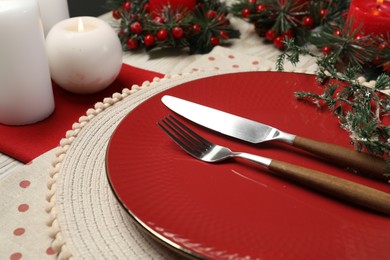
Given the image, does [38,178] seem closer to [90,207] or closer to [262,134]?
[90,207]

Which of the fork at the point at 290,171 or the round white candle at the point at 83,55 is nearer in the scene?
the fork at the point at 290,171

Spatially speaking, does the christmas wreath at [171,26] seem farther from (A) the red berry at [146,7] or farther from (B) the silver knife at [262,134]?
(B) the silver knife at [262,134]

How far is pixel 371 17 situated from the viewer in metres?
0.84

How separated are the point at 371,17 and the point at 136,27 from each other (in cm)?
45

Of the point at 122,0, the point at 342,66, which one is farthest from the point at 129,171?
the point at 122,0

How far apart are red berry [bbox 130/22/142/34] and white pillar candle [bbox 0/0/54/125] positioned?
286 millimetres

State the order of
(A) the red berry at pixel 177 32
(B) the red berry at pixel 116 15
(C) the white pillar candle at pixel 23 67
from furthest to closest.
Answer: (B) the red berry at pixel 116 15 → (A) the red berry at pixel 177 32 → (C) the white pillar candle at pixel 23 67

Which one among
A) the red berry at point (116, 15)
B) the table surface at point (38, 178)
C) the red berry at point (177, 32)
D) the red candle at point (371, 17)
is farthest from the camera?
the red berry at point (116, 15)

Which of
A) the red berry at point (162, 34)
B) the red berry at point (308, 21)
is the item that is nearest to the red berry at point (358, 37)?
the red berry at point (308, 21)

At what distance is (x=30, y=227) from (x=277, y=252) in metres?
0.30

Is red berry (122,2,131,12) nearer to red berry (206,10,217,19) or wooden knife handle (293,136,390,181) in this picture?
red berry (206,10,217,19)

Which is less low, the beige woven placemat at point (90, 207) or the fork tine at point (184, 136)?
the fork tine at point (184, 136)

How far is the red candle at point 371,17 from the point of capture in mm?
841

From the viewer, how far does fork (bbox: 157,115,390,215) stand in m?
0.46
